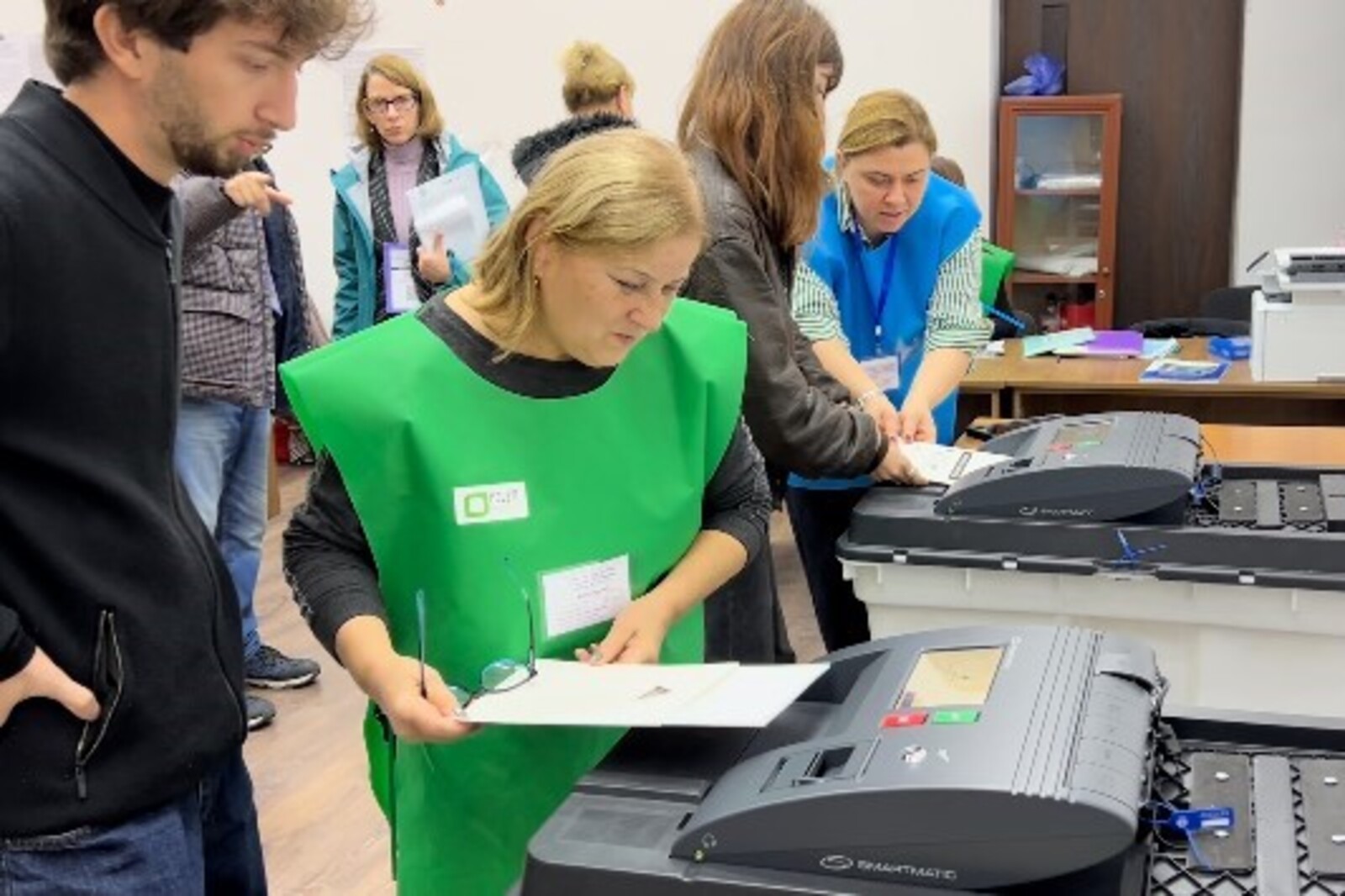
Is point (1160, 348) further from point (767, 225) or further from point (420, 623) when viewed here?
point (420, 623)

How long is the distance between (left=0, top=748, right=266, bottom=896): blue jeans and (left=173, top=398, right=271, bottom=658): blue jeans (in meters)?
1.66

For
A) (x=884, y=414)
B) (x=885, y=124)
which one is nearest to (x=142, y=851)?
(x=884, y=414)

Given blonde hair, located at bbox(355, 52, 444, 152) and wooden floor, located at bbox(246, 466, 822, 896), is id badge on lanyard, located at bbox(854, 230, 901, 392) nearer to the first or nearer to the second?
wooden floor, located at bbox(246, 466, 822, 896)

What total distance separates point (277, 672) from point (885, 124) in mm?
1969

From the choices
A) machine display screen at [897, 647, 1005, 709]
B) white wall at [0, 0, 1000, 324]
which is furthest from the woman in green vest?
white wall at [0, 0, 1000, 324]

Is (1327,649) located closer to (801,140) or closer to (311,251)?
(801,140)

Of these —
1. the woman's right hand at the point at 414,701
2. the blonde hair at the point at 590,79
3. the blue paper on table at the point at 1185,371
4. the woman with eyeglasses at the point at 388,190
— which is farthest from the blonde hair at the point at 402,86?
the woman's right hand at the point at 414,701

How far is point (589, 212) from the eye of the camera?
4.07 feet

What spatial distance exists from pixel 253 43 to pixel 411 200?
2.82m

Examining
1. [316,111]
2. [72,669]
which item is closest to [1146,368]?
[72,669]

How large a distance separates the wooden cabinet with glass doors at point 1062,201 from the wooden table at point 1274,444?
281 cm

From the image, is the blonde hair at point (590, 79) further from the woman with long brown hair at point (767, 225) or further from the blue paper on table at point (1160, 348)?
the woman with long brown hair at point (767, 225)

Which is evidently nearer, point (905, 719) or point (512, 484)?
point (905, 719)

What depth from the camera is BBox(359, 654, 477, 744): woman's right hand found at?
1.12m
